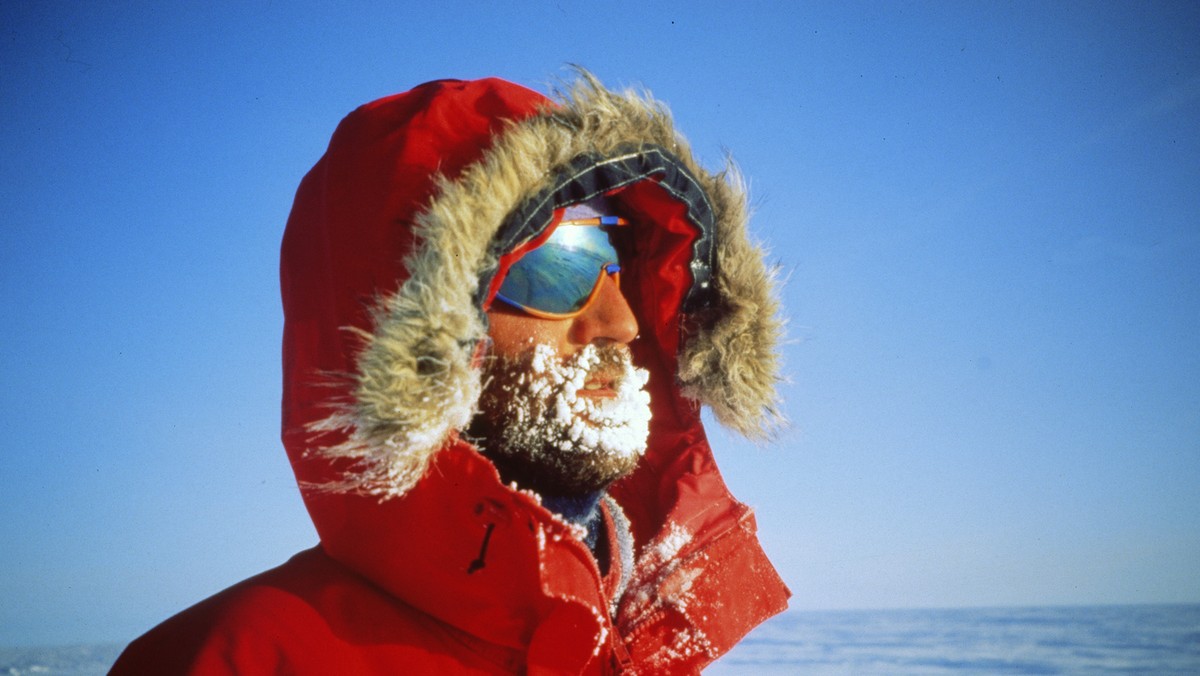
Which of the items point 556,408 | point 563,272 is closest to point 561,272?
point 563,272

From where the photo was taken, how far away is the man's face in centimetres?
177

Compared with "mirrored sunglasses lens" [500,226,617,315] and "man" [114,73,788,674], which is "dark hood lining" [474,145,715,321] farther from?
"mirrored sunglasses lens" [500,226,617,315]

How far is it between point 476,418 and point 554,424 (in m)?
0.18

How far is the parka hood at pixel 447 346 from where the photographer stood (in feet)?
4.72

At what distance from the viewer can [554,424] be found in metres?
1.77

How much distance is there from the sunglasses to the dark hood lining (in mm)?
215

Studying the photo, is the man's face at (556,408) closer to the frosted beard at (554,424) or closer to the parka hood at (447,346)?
the frosted beard at (554,424)

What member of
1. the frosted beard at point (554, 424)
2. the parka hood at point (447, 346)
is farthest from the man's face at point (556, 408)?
the parka hood at point (447, 346)

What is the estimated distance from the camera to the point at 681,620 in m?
1.80

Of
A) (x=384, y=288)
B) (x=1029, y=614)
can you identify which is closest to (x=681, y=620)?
(x=384, y=288)

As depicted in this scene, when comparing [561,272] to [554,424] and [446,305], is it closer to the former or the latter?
[554,424]

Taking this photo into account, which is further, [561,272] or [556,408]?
[561,272]

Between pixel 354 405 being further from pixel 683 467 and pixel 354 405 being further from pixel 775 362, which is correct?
pixel 775 362

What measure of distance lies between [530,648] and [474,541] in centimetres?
25
